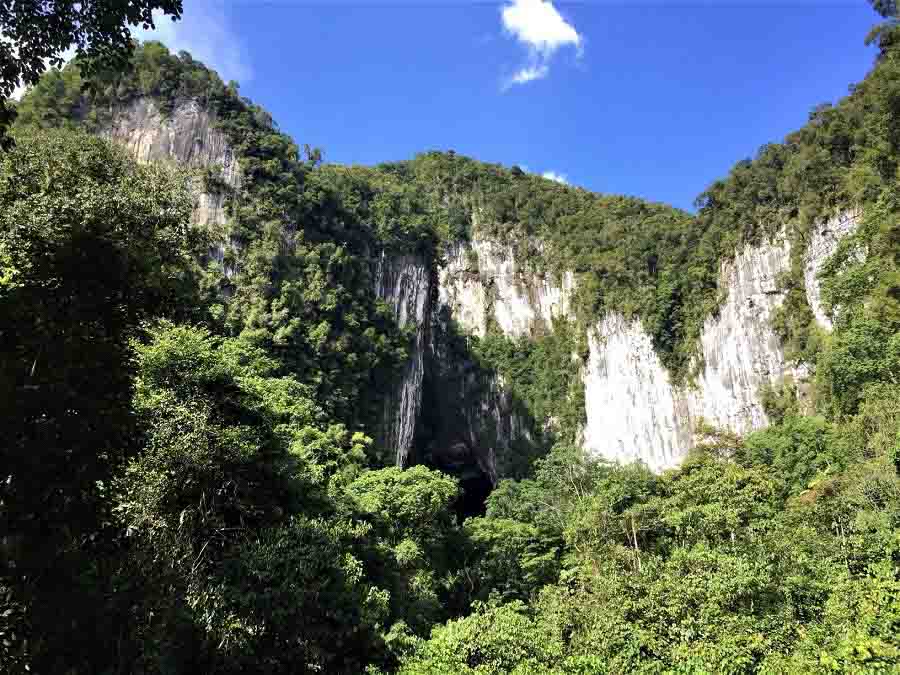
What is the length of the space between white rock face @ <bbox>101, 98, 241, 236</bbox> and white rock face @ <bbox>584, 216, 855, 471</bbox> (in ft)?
72.6

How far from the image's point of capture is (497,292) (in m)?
44.7

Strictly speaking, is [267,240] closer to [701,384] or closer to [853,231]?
[701,384]

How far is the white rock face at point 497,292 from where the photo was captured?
42625mm

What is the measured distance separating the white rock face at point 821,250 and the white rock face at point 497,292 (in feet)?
55.3

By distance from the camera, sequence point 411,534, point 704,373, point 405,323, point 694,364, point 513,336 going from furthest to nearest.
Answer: point 513,336 → point 405,323 → point 694,364 → point 704,373 → point 411,534

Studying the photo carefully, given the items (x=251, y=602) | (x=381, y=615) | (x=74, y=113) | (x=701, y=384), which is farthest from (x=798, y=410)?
(x=74, y=113)

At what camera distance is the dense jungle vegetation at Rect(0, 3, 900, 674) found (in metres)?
6.07

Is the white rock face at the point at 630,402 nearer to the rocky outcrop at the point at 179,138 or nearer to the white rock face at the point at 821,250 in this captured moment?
the white rock face at the point at 821,250

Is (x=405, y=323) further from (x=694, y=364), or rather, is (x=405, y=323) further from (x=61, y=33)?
(x=61, y=33)

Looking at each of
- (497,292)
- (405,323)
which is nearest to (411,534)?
(405,323)

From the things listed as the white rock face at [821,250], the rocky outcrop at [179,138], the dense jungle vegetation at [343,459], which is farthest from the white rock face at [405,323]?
the white rock face at [821,250]

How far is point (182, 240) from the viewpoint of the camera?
845cm

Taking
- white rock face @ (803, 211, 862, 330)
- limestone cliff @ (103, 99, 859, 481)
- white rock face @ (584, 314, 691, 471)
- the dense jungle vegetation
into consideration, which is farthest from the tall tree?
white rock face @ (584, 314, 691, 471)

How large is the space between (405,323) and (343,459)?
50.3 feet
